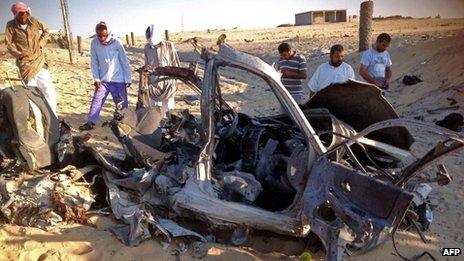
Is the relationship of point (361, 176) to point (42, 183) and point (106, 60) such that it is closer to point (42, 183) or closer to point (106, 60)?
point (42, 183)

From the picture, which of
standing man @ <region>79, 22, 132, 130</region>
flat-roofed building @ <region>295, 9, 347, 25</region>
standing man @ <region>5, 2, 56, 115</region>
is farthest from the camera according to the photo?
flat-roofed building @ <region>295, 9, 347, 25</region>

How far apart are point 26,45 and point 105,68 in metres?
1.31

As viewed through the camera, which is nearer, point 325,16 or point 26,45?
point 26,45

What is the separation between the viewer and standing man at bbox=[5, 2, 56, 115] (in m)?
6.43

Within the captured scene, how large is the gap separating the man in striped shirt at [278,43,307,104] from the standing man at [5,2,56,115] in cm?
379

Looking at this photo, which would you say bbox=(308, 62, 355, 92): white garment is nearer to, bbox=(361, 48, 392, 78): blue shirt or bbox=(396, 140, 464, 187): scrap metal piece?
bbox=(361, 48, 392, 78): blue shirt

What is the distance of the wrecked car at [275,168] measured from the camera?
2.86m

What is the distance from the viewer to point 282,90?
3.13m

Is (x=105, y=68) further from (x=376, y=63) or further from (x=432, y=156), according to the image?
(x=432, y=156)

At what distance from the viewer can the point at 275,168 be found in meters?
3.81

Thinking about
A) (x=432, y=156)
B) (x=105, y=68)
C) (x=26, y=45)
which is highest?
(x=26, y=45)

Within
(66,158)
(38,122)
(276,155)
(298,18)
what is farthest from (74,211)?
(298,18)
